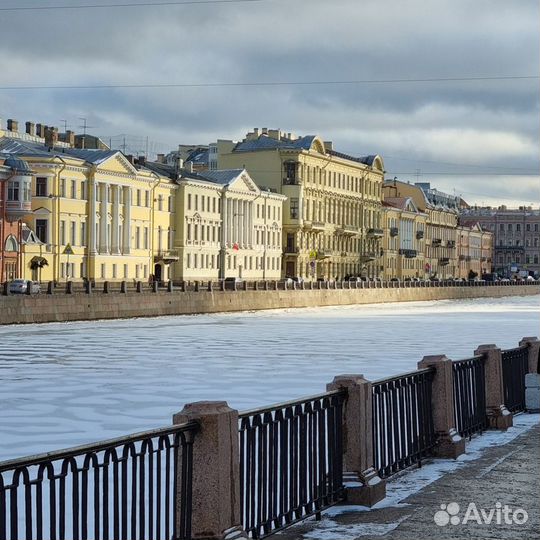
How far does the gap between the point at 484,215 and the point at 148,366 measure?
17302cm

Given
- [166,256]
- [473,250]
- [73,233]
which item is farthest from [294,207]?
[473,250]

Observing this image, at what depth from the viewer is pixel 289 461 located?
313 inches

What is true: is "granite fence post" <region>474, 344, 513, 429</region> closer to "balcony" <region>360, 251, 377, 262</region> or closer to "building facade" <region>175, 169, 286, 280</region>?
"building facade" <region>175, 169, 286, 280</region>

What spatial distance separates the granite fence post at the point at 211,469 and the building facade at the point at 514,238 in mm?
185420

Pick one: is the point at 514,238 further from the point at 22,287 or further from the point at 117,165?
the point at 22,287

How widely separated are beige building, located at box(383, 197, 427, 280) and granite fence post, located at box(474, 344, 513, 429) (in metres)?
112

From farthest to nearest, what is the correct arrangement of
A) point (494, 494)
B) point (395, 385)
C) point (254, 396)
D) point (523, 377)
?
point (254, 396)
point (523, 377)
point (395, 385)
point (494, 494)

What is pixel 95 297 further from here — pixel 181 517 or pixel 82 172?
pixel 181 517

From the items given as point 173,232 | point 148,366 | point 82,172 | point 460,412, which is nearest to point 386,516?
point 460,412

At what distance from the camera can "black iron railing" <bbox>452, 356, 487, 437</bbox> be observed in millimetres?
11789

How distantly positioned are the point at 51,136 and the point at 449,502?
240ft

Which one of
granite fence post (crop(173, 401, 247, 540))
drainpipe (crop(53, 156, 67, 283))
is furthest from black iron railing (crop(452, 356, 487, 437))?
drainpipe (crop(53, 156, 67, 283))

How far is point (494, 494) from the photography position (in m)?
8.75

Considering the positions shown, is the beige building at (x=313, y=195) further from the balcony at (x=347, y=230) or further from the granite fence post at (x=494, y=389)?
the granite fence post at (x=494, y=389)
